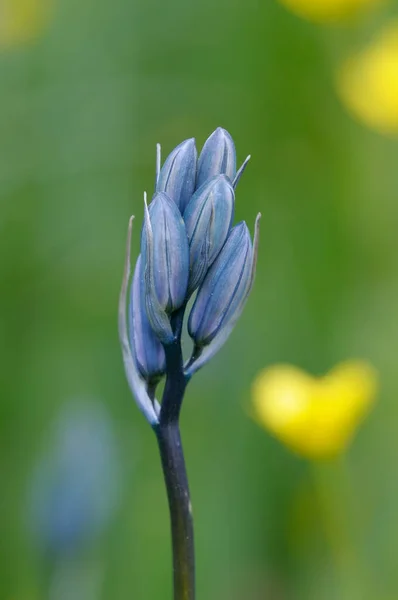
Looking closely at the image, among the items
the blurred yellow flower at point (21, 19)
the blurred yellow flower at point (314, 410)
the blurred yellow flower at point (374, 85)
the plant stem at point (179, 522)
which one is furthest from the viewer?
the blurred yellow flower at point (21, 19)

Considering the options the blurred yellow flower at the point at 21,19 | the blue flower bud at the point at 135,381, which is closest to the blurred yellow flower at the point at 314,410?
the blue flower bud at the point at 135,381

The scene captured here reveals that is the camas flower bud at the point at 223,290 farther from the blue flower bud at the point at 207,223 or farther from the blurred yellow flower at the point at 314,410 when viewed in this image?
the blurred yellow flower at the point at 314,410

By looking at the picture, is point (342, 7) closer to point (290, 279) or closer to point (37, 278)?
point (290, 279)

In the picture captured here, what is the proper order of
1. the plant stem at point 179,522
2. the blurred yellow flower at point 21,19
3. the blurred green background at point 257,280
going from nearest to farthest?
Result: the plant stem at point 179,522, the blurred green background at point 257,280, the blurred yellow flower at point 21,19

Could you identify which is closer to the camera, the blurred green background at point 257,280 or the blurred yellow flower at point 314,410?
the blurred yellow flower at point 314,410

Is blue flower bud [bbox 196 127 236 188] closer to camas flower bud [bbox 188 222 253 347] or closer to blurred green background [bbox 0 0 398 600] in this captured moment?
camas flower bud [bbox 188 222 253 347]

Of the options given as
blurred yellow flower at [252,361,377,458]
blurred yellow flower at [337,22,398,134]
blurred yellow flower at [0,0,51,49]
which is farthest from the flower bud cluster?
blurred yellow flower at [0,0,51,49]
